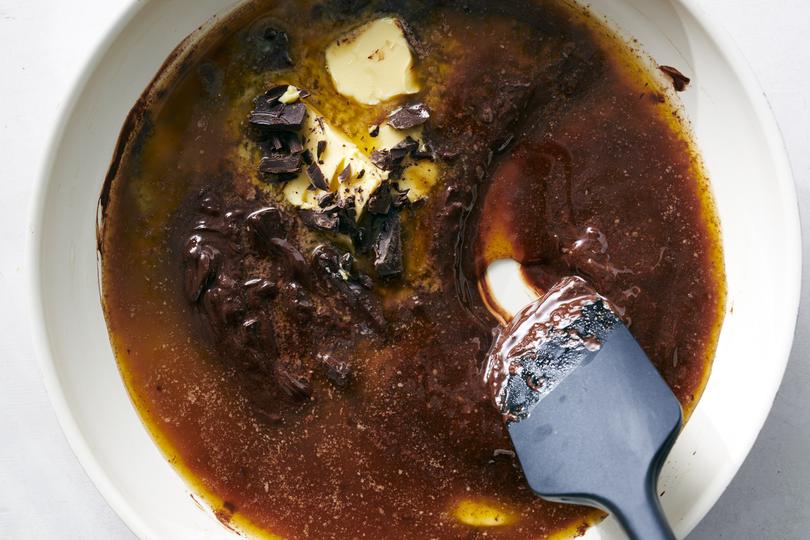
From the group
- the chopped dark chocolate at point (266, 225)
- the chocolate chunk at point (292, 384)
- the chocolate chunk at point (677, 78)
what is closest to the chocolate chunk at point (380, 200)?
the chopped dark chocolate at point (266, 225)

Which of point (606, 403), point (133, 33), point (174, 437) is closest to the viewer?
point (606, 403)

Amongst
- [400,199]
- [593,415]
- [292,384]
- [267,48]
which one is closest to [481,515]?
[593,415]

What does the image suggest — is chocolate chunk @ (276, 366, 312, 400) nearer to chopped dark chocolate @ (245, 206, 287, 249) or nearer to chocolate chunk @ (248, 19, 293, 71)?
chopped dark chocolate @ (245, 206, 287, 249)

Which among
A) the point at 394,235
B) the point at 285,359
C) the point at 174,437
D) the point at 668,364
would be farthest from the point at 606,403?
the point at 174,437

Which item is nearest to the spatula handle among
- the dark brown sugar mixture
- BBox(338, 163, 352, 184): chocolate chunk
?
the dark brown sugar mixture

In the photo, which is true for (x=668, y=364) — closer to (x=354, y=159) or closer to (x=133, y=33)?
(x=354, y=159)

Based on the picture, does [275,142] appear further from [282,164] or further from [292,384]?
[292,384]
